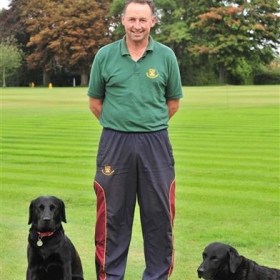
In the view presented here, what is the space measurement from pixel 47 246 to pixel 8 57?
73237 millimetres

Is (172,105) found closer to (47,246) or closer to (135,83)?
(135,83)

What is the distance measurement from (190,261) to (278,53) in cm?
7805

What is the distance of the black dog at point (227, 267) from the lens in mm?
5102

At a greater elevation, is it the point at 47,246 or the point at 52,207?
the point at 52,207

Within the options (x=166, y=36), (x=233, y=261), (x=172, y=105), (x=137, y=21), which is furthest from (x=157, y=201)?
(x=166, y=36)

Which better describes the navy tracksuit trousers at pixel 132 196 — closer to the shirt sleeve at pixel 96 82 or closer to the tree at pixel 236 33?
the shirt sleeve at pixel 96 82

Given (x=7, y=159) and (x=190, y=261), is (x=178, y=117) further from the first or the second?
(x=190, y=261)

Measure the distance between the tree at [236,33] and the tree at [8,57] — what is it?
21325mm

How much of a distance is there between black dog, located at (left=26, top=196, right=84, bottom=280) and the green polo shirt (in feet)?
2.72

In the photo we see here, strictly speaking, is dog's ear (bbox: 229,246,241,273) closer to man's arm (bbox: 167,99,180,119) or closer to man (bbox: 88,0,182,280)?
man (bbox: 88,0,182,280)

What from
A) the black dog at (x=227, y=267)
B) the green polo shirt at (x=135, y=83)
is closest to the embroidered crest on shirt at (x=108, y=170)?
the green polo shirt at (x=135, y=83)

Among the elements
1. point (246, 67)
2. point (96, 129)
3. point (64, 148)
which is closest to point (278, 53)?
point (246, 67)

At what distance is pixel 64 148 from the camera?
15352mm

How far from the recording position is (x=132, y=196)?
4883 mm
